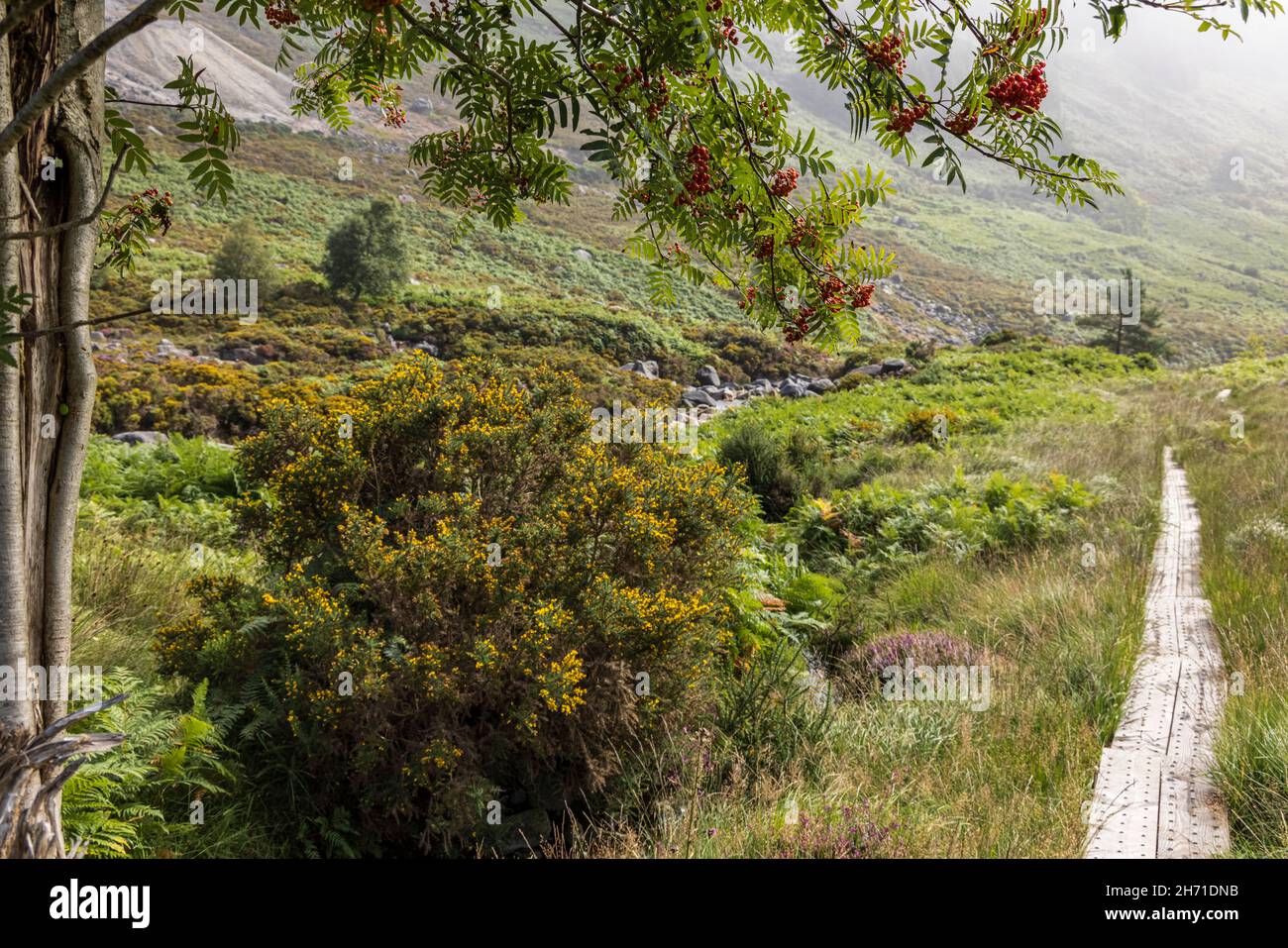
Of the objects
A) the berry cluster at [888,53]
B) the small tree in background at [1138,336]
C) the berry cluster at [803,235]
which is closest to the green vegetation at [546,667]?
the berry cluster at [803,235]

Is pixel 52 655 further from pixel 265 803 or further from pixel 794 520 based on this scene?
pixel 794 520

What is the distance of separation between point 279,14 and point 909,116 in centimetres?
192

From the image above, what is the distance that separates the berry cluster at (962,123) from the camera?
1822 mm

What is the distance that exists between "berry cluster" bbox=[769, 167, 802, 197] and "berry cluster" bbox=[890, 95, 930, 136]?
0.96 ft

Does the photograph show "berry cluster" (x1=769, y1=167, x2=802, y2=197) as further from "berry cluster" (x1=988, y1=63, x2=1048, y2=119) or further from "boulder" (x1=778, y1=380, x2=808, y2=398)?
"boulder" (x1=778, y1=380, x2=808, y2=398)

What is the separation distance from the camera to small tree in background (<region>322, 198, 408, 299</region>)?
76.9ft

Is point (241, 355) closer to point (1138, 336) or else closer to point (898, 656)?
point (898, 656)

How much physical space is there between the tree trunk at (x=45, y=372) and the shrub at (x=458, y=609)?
1176mm

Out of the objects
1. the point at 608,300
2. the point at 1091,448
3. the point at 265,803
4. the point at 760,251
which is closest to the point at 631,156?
the point at 760,251

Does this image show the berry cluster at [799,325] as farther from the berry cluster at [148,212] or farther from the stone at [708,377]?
the stone at [708,377]

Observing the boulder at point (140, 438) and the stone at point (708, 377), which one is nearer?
the boulder at point (140, 438)

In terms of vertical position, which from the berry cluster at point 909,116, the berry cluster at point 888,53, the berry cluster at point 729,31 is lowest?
the berry cluster at point 909,116

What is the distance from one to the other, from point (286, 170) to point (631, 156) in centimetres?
4669

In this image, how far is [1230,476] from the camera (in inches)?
326
